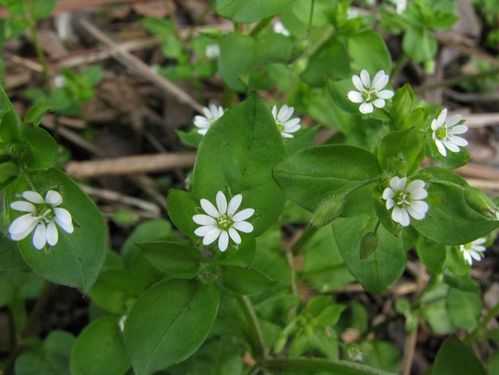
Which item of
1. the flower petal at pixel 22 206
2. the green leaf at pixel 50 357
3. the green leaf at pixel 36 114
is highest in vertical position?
the green leaf at pixel 36 114

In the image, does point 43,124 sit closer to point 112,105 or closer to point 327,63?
point 112,105

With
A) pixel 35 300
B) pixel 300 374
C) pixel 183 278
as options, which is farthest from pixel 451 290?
pixel 35 300

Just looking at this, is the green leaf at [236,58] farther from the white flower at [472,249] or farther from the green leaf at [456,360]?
the green leaf at [456,360]

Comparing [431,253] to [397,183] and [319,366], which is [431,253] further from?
[319,366]

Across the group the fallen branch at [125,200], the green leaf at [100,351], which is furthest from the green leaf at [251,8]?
the fallen branch at [125,200]

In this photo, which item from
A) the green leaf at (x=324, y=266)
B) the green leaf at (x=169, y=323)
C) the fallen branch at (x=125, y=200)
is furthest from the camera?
the fallen branch at (x=125, y=200)

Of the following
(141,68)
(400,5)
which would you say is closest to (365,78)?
(400,5)

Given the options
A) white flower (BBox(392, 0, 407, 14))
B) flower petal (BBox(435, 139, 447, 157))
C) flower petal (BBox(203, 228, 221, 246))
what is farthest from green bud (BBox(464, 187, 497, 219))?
white flower (BBox(392, 0, 407, 14))
